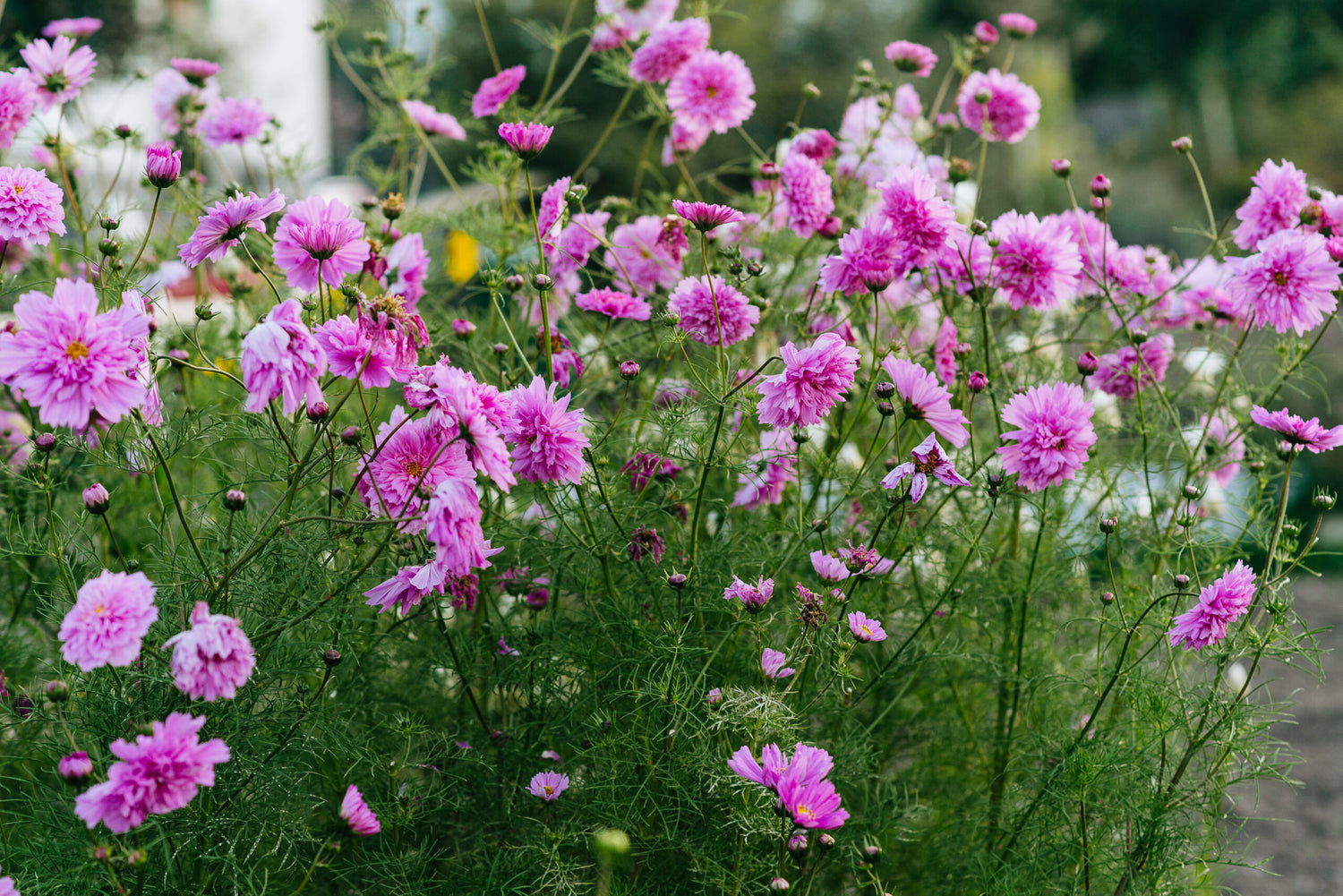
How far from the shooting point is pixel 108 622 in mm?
989

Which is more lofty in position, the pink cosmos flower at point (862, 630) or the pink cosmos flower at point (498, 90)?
the pink cosmos flower at point (498, 90)

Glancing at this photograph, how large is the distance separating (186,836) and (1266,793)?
3.18 m

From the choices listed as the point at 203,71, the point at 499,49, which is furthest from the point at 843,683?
the point at 499,49

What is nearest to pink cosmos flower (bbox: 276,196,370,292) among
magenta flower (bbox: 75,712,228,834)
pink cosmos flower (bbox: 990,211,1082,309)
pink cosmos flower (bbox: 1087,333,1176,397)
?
magenta flower (bbox: 75,712,228,834)

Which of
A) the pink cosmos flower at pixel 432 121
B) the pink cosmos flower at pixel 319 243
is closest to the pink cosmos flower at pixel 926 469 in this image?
the pink cosmos flower at pixel 319 243

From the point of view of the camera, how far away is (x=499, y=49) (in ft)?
43.8

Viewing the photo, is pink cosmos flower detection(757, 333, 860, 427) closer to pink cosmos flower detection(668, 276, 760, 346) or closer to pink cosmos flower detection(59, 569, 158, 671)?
pink cosmos flower detection(668, 276, 760, 346)

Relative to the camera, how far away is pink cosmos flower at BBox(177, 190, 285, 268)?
122 cm

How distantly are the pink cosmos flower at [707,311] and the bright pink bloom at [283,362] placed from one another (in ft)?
1.77

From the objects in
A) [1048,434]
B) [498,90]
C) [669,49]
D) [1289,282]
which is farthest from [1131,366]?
[498,90]

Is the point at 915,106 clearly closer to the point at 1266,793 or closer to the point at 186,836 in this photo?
the point at 186,836

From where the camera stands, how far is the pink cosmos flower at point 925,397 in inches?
51.0

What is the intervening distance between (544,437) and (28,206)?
711 millimetres

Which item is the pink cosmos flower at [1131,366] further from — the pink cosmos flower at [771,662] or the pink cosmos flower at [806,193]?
the pink cosmos flower at [771,662]
